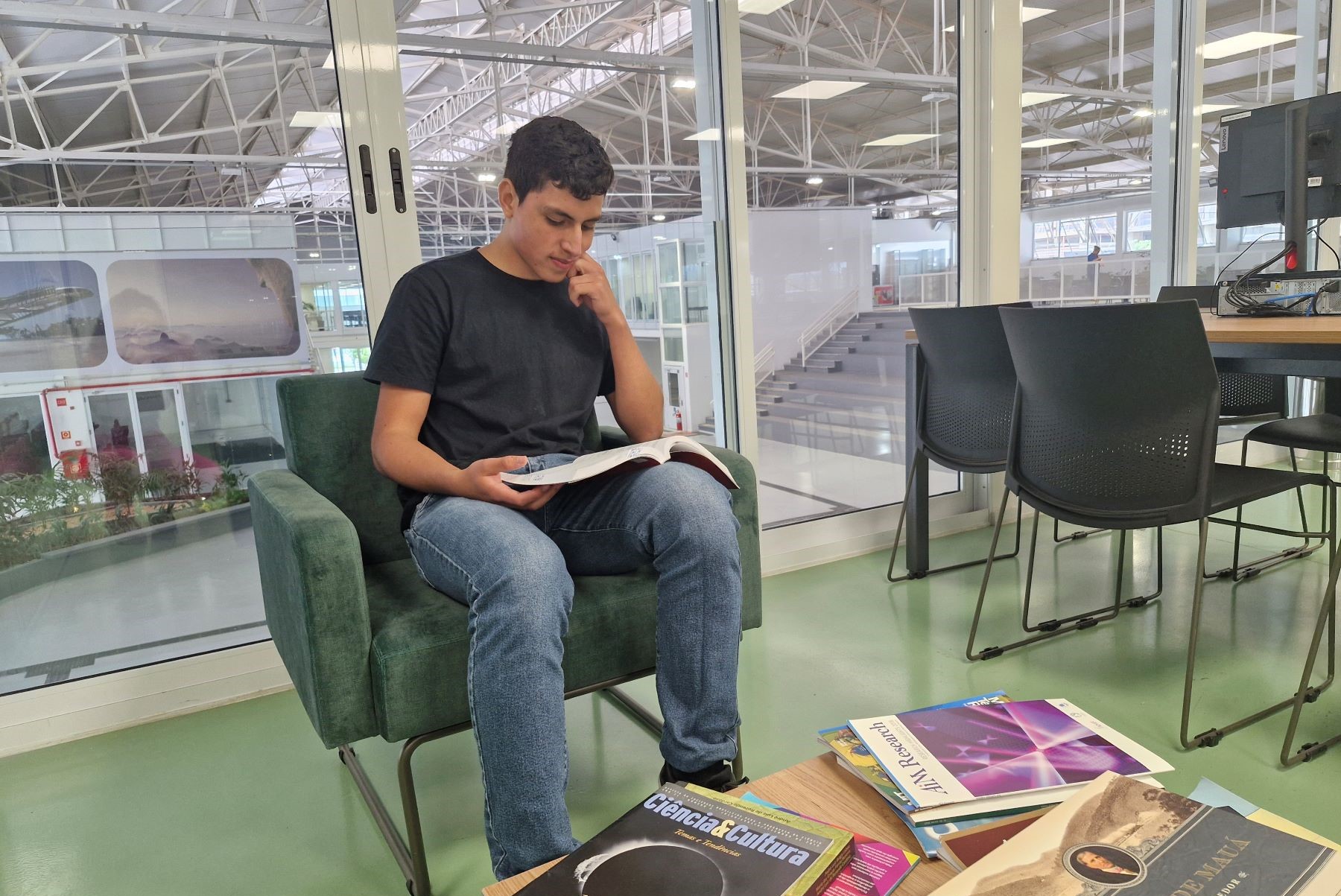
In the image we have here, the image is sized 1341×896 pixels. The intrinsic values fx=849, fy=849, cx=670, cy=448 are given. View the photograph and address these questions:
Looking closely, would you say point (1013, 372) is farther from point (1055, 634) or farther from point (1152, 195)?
point (1152, 195)

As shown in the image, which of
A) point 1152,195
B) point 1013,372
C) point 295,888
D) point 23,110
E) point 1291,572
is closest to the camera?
point 295,888

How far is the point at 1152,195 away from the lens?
3963mm

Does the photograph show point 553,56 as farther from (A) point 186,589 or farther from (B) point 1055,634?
(B) point 1055,634

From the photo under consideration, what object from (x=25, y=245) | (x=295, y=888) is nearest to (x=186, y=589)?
(x=25, y=245)

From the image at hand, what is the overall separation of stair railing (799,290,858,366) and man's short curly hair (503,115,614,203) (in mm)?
1642

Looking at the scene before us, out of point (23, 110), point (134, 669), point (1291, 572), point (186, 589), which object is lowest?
point (1291, 572)

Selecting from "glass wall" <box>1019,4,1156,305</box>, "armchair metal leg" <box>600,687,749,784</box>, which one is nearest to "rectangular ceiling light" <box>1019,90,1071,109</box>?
"glass wall" <box>1019,4,1156,305</box>

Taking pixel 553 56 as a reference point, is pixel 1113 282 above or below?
below

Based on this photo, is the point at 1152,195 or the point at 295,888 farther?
the point at 1152,195

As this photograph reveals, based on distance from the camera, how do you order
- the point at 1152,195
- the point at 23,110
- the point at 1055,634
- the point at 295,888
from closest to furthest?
the point at 295,888 < the point at 23,110 < the point at 1055,634 < the point at 1152,195

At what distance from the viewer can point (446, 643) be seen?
4.40 feet

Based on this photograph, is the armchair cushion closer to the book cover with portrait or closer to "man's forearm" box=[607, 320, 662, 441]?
"man's forearm" box=[607, 320, 662, 441]

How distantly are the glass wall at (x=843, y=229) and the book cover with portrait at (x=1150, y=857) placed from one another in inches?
86.5

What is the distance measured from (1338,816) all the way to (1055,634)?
881mm
